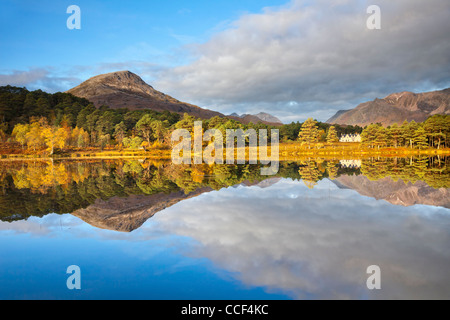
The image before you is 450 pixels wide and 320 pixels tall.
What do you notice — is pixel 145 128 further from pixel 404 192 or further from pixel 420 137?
pixel 404 192

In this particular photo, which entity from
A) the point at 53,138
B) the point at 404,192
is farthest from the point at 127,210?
the point at 53,138

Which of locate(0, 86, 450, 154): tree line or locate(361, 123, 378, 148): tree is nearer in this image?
locate(0, 86, 450, 154): tree line

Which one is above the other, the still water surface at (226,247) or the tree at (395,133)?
the tree at (395,133)

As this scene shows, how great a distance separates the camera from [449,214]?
13.8 m

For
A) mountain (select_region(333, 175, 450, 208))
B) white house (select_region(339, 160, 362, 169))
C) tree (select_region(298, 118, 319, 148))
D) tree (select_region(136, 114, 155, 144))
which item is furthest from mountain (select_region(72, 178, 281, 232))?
tree (select_region(136, 114, 155, 144))

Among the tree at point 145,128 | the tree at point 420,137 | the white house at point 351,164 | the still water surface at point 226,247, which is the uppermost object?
the tree at point 145,128

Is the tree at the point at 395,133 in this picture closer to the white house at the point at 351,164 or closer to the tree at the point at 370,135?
the tree at the point at 370,135

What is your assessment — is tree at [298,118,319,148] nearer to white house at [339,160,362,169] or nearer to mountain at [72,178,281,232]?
white house at [339,160,362,169]

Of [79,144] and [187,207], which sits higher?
[79,144]

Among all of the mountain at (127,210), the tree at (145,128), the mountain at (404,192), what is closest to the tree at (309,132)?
the tree at (145,128)
